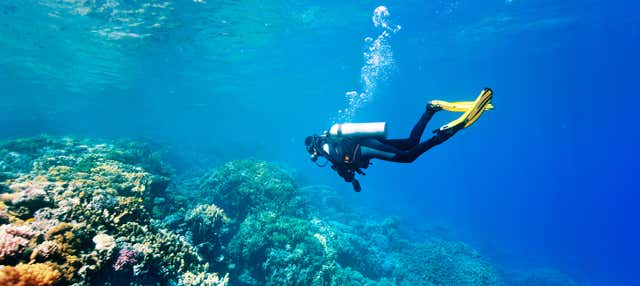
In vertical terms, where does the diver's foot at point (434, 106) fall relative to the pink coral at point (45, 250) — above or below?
above

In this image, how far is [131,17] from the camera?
69.3 feet

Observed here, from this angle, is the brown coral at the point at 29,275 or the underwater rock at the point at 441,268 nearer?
the brown coral at the point at 29,275

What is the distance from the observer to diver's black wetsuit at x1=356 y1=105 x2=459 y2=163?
19.6 ft

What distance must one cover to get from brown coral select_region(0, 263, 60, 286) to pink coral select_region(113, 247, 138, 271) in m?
0.85

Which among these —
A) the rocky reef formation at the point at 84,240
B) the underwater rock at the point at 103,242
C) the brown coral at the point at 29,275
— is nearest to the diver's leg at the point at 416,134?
the rocky reef formation at the point at 84,240

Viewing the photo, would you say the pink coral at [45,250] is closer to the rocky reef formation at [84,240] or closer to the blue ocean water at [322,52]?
the rocky reef formation at [84,240]

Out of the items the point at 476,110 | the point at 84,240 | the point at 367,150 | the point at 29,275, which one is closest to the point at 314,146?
the point at 367,150

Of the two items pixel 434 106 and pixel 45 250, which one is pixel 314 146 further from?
pixel 45 250

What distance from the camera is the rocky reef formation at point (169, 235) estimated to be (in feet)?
14.7

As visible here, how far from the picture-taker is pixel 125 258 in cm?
467

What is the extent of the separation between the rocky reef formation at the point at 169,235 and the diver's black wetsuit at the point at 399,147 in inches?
162

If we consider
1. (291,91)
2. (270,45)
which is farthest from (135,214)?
(291,91)

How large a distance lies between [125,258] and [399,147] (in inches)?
207

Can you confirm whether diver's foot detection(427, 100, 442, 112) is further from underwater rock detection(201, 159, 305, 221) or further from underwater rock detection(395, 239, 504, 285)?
underwater rock detection(395, 239, 504, 285)
